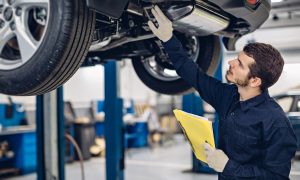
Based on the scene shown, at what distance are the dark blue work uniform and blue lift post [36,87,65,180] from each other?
1896 millimetres

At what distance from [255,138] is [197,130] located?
24cm

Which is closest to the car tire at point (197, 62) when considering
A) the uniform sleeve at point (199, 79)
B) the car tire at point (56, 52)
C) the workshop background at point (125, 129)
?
the workshop background at point (125, 129)

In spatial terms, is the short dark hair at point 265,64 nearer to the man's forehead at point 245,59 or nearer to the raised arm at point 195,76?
the man's forehead at point 245,59

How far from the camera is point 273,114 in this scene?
1434 millimetres

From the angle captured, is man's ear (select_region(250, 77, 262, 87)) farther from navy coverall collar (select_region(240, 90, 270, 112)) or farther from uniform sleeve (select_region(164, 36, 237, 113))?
uniform sleeve (select_region(164, 36, 237, 113))

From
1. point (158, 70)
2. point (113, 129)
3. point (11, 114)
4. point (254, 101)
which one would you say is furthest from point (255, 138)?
point (11, 114)

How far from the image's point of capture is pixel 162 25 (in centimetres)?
159

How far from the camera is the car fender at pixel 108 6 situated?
4.34ft

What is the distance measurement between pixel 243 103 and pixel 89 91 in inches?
260

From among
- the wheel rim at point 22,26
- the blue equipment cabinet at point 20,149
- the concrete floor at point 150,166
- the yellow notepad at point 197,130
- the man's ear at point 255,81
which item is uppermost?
the wheel rim at point 22,26

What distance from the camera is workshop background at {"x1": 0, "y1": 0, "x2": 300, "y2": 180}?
3586mm

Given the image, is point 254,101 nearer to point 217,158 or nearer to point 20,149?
point 217,158

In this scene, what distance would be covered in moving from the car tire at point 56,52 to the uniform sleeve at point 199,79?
429 mm

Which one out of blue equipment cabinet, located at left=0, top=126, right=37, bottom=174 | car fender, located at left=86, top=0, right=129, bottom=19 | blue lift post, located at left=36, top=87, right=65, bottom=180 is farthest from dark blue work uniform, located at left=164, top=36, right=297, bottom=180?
blue equipment cabinet, located at left=0, top=126, right=37, bottom=174
